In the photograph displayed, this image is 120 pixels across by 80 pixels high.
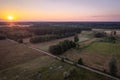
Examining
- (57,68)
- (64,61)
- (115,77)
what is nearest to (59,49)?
(64,61)

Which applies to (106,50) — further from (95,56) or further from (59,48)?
(59,48)

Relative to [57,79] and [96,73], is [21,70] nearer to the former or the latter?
[57,79]

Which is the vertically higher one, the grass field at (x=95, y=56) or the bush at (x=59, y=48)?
the bush at (x=59, y=48)

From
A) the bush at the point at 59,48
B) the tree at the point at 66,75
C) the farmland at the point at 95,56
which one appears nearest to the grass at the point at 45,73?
the tree at the point at 66,75

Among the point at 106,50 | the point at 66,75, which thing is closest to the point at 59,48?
the point at 106,50

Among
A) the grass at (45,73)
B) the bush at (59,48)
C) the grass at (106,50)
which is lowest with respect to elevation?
the grass at (106,50)

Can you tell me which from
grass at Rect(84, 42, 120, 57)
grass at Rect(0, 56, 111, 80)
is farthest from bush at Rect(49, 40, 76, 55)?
grass at Rect(0, 56, 111, 80)

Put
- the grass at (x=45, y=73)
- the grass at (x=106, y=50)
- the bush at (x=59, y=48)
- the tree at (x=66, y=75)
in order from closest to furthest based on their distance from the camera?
the tree at (x=66, y=75), the grass at (x=45, y=73), the bush at (x=59, y=48), the grass at (x=106, y=50)

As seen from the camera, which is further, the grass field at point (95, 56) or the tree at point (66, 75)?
the grass field at point (95, 56)

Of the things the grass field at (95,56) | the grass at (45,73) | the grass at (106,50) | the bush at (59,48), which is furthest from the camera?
the grass at (106,50)

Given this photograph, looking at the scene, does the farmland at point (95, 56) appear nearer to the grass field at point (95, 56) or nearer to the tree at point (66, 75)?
Answer: the grass field at point (95, 56)

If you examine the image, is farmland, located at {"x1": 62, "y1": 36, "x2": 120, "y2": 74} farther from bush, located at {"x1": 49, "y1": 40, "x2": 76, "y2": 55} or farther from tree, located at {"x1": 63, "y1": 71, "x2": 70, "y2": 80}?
tree, located at {"x1": 63, "y1": 71, "x2": 70, "y2": 80}
